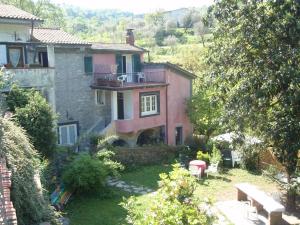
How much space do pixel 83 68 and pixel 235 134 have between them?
14.8m

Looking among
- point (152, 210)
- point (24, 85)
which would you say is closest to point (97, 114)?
point (24, 85)

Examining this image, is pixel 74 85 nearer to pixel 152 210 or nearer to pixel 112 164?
pixel 112 164

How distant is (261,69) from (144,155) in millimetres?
12660

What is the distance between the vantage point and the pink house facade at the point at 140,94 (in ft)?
91.8

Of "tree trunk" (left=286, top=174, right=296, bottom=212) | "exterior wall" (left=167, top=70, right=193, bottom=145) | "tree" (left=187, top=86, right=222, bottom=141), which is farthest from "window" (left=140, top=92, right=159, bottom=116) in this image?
"tree trunk" (left=286, top=174, right=296, bottom=212)

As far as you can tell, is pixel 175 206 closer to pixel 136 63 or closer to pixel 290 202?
pixel 290 202

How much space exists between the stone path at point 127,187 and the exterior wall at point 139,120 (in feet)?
20.3

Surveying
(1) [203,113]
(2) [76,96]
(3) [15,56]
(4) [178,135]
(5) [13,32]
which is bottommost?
(4) [178,135]

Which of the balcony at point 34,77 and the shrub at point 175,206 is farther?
the balcony at point 34,77

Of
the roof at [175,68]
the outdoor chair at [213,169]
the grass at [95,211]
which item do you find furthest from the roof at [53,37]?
the outdoor chair at [213,169]

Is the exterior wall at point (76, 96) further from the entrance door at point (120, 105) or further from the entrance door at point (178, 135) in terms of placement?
the entrance door at point (178, 135)

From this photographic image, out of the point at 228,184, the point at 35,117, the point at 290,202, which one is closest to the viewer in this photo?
the point at 290,202

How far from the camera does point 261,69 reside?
1461 centimetres

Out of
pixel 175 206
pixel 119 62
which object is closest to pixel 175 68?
pixel 119 62
